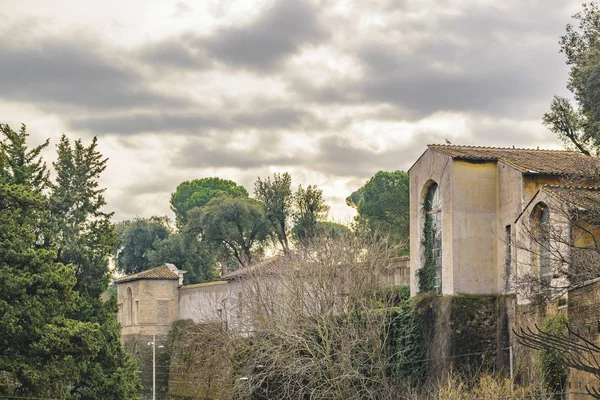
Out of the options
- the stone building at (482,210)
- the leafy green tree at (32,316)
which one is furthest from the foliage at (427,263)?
the leafy green tree at (32,316)

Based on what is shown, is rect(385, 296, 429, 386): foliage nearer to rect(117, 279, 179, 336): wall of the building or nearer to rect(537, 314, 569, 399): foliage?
rect(537, 314, 569, 399): foliage

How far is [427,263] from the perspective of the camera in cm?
3325

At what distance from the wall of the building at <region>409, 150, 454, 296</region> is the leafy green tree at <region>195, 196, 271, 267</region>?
2983 cm

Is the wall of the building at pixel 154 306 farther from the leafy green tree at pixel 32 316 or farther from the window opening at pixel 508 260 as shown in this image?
the window opening at pixel 508 260

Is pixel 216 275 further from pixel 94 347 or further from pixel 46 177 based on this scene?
pixel 94 347

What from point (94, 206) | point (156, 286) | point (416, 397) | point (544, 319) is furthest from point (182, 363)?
point (544, 319)

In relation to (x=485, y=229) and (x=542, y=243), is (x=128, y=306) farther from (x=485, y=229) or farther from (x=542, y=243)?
(x=542, y=243)

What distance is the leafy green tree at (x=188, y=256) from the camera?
65.1 m

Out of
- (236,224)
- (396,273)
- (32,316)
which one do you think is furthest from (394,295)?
(236,224)

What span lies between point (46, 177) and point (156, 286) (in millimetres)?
20208

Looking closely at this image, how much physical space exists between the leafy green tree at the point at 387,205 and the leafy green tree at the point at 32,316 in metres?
26.1

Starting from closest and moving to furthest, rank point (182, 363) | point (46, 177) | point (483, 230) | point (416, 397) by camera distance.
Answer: point (416, 397) → point (483, 230) → point (46, 177) → point (182, 363)

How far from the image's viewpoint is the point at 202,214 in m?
64.6

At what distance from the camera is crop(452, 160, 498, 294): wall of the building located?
30.5 m
